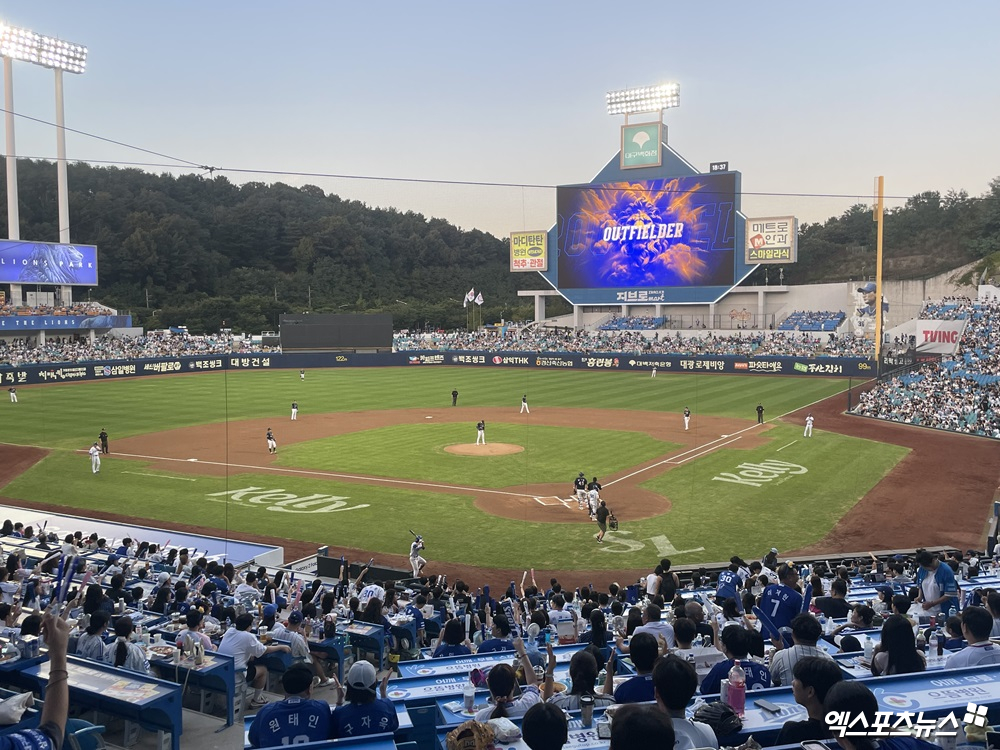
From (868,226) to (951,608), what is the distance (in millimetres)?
109916

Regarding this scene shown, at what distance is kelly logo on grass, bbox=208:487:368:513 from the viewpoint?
76.9 feet

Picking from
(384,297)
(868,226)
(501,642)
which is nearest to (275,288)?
(384,297)

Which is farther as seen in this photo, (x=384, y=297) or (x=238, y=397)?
(x=384, y=297)

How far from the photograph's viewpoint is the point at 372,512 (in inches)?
900

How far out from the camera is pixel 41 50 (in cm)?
6588

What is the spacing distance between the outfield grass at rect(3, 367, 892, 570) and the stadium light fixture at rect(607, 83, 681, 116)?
40286 mm

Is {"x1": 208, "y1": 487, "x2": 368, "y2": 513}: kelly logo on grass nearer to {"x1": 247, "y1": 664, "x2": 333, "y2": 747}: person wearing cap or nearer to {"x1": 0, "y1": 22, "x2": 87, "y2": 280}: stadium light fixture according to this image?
{"x1": 247, "y1": 664, "x2": 333, "y2": 747}: person wearing cap

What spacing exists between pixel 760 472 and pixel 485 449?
11.1 m

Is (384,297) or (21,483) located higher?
(384,297)

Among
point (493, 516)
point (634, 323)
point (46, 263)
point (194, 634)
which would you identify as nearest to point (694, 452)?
point (493, 516)

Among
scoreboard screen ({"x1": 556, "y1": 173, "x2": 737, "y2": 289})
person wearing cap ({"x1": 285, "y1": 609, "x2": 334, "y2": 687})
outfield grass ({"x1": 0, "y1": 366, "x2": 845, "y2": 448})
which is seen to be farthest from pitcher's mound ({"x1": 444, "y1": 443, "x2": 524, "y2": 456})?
scoreboard screen ({"x1": 556, "y1": 173, "x2": 737, "y2": 289})

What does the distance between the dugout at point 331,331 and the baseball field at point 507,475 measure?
2437 centimetres

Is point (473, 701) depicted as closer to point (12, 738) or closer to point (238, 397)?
point (12, 738)

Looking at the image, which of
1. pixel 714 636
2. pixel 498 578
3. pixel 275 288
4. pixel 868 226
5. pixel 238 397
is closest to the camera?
pixel 714 636
